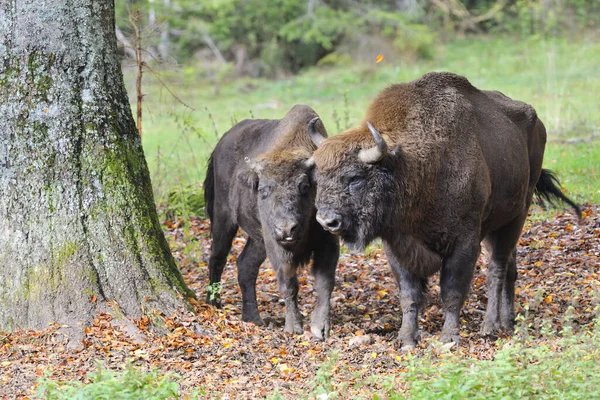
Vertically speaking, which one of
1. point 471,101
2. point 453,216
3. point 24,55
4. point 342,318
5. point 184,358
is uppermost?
point 24,55

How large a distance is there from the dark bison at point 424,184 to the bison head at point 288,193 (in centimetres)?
54

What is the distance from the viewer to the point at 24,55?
268 inches

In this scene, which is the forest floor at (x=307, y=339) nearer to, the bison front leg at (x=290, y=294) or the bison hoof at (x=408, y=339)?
the bison hoof at (x=408, y=339)

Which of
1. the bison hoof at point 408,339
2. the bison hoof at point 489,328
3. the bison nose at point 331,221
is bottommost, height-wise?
the bison hoof at point 489,328

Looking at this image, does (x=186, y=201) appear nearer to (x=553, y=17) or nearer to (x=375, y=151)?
(x=375, y=151)

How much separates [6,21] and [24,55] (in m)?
0.32

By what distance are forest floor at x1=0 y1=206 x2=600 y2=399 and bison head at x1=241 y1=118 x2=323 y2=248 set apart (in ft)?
3.14

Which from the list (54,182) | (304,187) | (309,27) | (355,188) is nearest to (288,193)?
(304,187)

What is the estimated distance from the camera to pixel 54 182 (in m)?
6.79

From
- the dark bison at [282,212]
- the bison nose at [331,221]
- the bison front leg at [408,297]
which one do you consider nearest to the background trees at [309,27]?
the dark bison at [282,212]

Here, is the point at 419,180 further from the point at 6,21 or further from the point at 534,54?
the point at 534,54

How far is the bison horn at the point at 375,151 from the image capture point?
273 inches

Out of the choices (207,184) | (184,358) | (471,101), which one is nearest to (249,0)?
(207,184)

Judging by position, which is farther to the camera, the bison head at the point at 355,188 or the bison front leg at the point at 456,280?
the bison front leg at the point at 456,280
